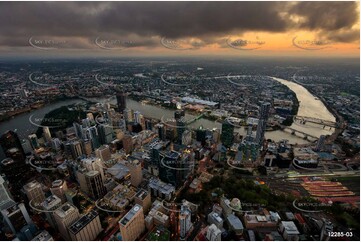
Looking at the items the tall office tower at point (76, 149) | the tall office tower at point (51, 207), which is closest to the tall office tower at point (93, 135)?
the tall office tower at point (76, 149)

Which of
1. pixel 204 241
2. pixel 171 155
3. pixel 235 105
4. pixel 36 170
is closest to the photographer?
pixel 204 241

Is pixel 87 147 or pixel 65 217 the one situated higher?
pixel 65 217

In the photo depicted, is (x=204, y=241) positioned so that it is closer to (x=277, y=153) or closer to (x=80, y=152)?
(x=277, y=153)

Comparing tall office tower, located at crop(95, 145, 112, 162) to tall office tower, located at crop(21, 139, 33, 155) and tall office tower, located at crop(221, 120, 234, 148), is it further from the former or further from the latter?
tall office tower, located at crop(221, 120, 234, 148)

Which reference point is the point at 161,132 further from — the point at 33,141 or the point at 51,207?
the point at 33,141

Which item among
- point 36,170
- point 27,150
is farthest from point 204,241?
point 27,150

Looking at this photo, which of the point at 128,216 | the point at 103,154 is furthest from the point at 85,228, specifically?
the point at 103,154

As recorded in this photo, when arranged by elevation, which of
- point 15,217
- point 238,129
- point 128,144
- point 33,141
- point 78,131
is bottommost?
point 238,129

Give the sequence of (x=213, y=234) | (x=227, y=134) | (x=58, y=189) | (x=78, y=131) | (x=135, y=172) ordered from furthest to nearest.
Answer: (x=78, y=131) < (x=227, y=134) < (x=135, y=172) < (x=58, y=189) < (x=213, y=234)
